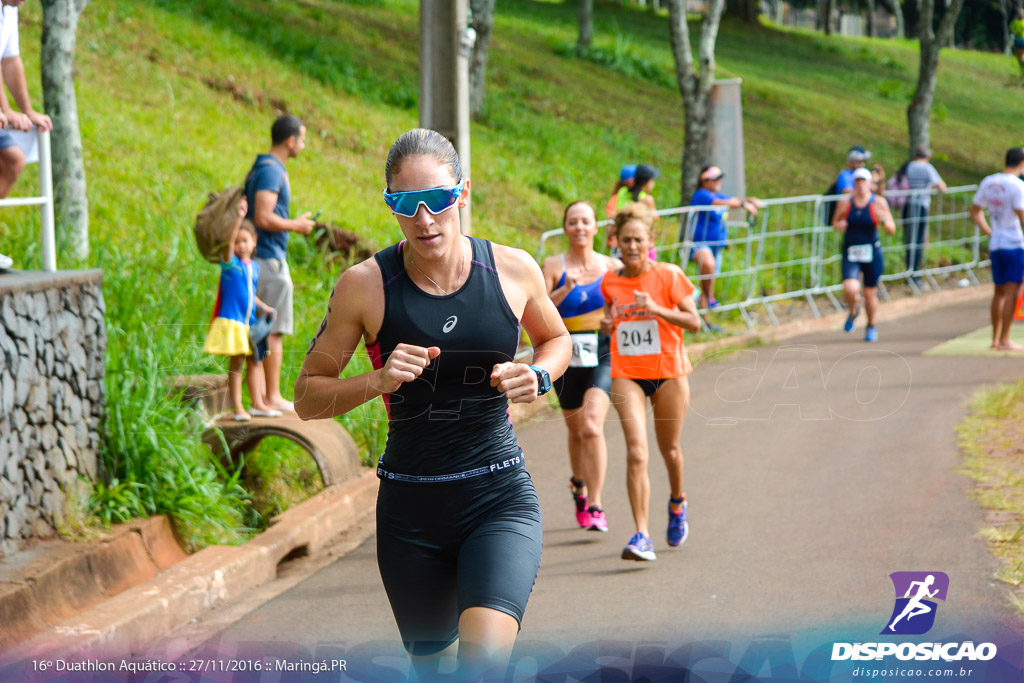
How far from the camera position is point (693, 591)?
6059mm

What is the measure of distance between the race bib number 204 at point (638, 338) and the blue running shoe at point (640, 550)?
3.39 feet

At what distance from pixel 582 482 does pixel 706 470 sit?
63.3 inches

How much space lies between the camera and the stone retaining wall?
5.88 metres

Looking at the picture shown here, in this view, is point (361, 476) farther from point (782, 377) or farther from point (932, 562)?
point (782, 377)

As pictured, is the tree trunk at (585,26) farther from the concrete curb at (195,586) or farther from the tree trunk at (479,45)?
the concrete curb at (195,586)

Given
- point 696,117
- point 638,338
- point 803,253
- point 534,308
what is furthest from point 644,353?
point 696,117

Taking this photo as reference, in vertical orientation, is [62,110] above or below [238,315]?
above

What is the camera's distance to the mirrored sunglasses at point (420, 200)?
3.45 meters

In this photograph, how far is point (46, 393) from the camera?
6230 millimetres

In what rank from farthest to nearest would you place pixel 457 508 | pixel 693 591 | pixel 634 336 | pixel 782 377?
pixel 782 377
pixel 634 336
pixel 693 591
pixel 457 508

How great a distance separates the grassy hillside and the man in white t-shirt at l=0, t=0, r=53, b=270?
1332 mm

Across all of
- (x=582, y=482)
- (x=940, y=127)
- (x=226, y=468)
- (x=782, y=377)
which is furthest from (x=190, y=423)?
(x=940, y=127)

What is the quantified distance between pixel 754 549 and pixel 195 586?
10.2 feet

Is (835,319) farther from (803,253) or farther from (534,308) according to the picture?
(534,308)
